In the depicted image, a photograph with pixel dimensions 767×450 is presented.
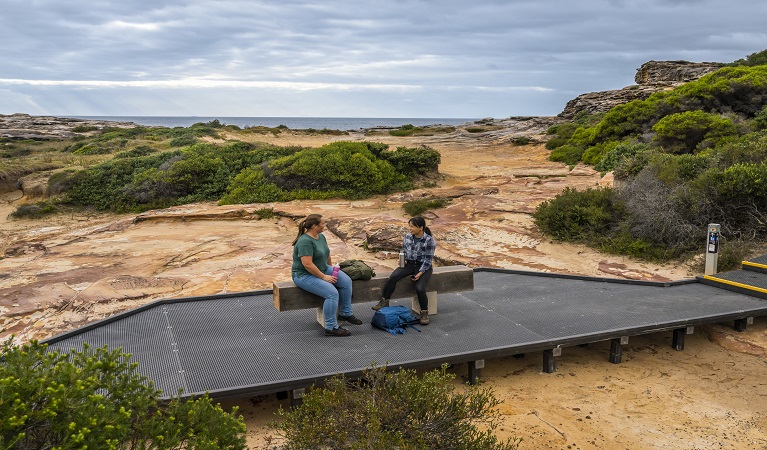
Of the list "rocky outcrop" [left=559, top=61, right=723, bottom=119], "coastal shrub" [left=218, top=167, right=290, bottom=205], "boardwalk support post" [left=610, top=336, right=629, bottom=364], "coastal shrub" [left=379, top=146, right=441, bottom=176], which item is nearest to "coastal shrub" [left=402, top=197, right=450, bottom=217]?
"coastal shrub" [left=218, top=167, right=290, bottom=205]

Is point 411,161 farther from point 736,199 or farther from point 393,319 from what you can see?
point 393,319

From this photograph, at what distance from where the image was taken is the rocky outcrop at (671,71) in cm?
4156

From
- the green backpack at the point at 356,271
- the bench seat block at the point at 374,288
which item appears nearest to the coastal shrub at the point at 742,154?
the bench seat block at the point at 374,288

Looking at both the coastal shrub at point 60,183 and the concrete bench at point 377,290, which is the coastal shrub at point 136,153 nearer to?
the coastal shrub at point 60,183

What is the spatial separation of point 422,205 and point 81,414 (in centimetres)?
1226

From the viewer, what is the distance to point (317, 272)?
6.12 m

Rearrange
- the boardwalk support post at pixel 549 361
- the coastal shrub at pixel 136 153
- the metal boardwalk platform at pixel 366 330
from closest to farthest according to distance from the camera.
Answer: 1. the metal boardwalk platform at pixel 366 330
2. the boardwalk support post at pixel 549 361
3. the coastal shrub at pixel 136 153

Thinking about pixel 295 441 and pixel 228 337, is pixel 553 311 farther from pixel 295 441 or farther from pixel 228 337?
pixel 295 441

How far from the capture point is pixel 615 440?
4984 millimetres

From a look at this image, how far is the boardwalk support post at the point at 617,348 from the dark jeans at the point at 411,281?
2155 millimetres

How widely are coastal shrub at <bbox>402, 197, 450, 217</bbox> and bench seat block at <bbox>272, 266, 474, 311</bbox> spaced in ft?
23.9

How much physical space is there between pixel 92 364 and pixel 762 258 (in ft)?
31.4

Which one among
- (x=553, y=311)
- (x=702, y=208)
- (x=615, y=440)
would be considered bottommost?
(x=615, y=440)

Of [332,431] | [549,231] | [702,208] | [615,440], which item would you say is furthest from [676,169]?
[332,431]
